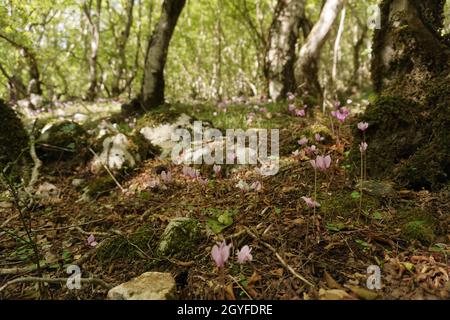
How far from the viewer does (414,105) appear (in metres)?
3.08

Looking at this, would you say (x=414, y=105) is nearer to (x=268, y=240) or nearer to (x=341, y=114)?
(x=341, y=114)

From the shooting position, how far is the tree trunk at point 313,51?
5.98m

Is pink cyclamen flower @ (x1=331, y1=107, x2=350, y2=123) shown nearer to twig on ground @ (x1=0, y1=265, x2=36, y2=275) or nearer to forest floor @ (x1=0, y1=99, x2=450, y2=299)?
forest floor @ (x1=0, y1=99, x2=450, y2=299)

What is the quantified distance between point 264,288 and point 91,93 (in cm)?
1447

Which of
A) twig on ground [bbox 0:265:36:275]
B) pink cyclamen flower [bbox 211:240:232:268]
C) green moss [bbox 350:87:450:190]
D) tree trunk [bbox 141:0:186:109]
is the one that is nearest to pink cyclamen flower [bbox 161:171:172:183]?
twig on ground [bbox 0:265:36:275]

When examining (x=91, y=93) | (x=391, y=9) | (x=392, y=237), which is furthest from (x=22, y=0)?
(x=392, y=237)

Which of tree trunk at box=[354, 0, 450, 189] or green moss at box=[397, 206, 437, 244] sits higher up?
tree trunk at box=[354, 0, 450, 189]

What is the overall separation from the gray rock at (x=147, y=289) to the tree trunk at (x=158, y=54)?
535cm

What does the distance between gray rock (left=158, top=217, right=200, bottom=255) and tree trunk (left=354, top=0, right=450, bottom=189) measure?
5.96 ft

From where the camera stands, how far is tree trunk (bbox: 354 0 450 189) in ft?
9.18

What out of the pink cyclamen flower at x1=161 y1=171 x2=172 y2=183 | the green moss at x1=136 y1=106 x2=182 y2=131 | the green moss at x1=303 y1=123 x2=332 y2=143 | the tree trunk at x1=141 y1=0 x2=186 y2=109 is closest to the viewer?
the pink cyclamen flower at x1=161 y1=171 x2=172 y2=183

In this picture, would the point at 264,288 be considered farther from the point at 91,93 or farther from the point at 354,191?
the point at 91,93

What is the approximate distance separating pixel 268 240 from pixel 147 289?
3.05ft

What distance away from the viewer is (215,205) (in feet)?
9.89
